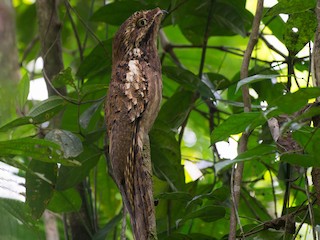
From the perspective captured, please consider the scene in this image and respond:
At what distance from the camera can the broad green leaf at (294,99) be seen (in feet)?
5.11

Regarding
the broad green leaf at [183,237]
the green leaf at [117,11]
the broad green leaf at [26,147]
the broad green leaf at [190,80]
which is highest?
the green leaf at [117,11]

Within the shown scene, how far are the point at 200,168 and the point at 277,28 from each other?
2.28 ft

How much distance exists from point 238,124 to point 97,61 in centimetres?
130

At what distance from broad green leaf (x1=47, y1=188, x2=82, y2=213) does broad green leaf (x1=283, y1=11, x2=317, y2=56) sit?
110 cm

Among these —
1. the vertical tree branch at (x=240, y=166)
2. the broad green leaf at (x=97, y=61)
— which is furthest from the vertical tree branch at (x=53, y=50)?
the vertical tree branch at (x=240, y=166)

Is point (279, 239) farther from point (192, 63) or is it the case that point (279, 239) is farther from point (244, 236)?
point (192, 63)

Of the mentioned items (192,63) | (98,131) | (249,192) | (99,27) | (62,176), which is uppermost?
(99,27)

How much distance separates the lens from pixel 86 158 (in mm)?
2771

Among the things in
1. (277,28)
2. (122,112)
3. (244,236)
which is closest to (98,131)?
(122,112)

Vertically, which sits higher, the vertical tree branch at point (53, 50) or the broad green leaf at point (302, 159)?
the vertical tree branch at point (53, 50)

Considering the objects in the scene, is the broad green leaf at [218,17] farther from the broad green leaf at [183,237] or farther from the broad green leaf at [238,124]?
the broad green leaf at [238,124]

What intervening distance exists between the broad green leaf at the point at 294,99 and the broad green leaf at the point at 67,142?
960 mm

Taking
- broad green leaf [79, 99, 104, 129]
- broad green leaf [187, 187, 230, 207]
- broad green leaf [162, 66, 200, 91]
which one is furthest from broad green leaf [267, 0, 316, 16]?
broad green leaf [79, 99, 104, 129]

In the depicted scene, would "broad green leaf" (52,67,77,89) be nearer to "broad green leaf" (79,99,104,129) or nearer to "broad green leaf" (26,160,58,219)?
Result: "broad green leaf" (79,99,104,129)
